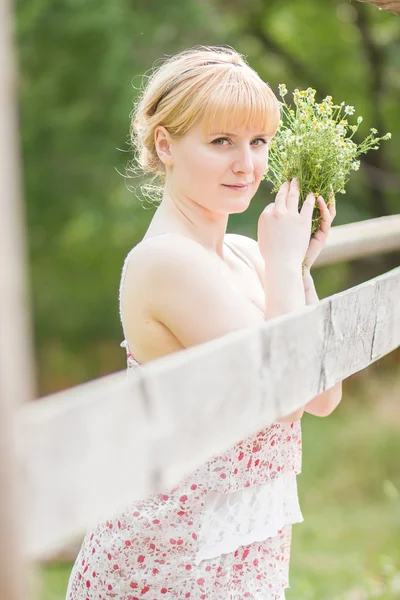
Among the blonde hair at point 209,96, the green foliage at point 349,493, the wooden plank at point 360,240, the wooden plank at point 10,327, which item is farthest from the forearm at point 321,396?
the green foliage at point 349,493

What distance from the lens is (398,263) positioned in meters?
9.96

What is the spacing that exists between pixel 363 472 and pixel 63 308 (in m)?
4.32

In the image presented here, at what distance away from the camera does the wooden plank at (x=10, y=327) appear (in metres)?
0.86

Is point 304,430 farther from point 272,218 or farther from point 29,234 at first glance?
point 272,218

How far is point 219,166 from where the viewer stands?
6.30 ft

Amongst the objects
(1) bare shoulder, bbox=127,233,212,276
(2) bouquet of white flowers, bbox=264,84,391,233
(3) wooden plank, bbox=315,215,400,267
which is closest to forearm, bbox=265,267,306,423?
(1) bare shoulder, bbox=127,233,212,276

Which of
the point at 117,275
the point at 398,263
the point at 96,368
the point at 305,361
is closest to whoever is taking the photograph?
the point at 305,361

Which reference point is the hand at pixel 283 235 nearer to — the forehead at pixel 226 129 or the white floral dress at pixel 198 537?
the forehead at pixel 226 129

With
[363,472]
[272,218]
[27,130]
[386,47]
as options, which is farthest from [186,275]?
[386,47]

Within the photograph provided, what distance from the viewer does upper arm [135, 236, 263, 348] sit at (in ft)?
5.87

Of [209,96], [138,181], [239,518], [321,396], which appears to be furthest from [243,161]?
[138,181]

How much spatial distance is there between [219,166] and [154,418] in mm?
910

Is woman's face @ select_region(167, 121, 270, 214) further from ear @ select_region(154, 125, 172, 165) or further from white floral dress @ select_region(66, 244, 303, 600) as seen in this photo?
white floral dress @ select_region(66, 244, 303, 600)

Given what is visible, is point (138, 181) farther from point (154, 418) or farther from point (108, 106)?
point (154, 418)
